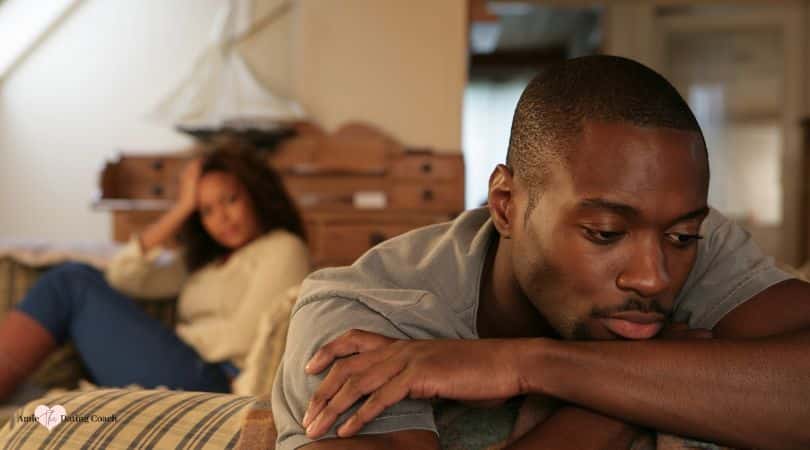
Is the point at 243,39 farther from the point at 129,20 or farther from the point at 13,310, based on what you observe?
the point at 13,310

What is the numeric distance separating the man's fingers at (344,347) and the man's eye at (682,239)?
0.31 meters

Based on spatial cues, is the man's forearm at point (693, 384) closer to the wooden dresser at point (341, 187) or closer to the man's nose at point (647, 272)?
the man's nose at point (647, 272)

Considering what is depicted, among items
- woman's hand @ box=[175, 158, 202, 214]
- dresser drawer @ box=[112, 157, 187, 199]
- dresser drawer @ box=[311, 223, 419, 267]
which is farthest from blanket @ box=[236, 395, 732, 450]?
dresser drawer @ box=[112, 157, 187, 199]

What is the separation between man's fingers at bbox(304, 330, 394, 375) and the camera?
0.75m

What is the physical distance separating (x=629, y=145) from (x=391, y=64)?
13.0ft

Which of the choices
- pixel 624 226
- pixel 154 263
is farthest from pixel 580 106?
pixel 154 263

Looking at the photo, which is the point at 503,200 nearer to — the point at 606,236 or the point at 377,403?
the point at 606,236

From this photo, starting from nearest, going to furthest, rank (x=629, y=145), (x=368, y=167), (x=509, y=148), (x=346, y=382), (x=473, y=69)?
(x=346, y=382)
(x=629, y=145)
(x=509, y=148)
(x=368, y=167)
(x=473, y=69)

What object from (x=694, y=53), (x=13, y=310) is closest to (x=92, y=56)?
(x=13, y=310)

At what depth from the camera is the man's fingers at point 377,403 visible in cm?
71

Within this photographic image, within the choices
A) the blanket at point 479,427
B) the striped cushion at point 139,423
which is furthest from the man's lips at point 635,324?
the striped cushion at point 139,423

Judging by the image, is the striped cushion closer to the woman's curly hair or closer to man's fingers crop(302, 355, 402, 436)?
man's fingers crop(302, 355, 402, 436)

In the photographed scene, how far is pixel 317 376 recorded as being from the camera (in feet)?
2.48

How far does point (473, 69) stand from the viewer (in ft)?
30.7
